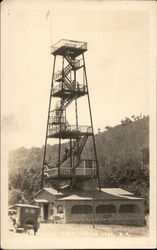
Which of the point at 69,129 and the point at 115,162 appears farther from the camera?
the point at 69,129

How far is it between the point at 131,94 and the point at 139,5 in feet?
4.53

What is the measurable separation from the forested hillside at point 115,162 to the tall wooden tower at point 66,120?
204 mm

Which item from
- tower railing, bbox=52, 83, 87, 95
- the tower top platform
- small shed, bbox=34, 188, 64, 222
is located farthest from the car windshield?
the tower top platform

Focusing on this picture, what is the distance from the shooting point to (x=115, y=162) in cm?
1044

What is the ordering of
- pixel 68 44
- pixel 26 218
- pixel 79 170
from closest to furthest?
pixel 26 218
pixel 68 44
pixel 79 170

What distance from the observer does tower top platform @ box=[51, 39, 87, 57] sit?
10.2 metres

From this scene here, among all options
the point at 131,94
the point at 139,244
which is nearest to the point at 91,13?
the point at 131,94

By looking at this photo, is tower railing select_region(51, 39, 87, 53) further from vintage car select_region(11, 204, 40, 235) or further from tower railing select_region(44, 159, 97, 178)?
vintage car select_region(11, 204, 40, 235)

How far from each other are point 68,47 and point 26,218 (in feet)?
9.09

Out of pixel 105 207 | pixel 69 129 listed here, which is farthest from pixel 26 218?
pixel 69 129

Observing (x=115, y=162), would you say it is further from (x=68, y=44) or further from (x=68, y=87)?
(x=68, y=44)

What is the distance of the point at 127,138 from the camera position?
10281 mm

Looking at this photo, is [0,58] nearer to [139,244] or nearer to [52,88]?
[52,88]

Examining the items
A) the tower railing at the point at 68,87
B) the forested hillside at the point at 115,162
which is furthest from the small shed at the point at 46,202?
the tower railing at the point at 68,87
